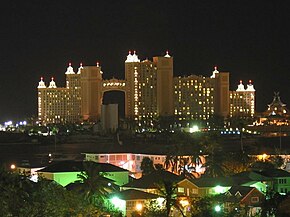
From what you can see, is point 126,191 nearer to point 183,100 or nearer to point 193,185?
point 193,185

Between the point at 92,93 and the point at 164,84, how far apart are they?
823 cm

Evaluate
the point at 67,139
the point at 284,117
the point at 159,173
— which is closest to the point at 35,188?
the point at 159,173

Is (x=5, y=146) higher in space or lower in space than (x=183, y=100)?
lower

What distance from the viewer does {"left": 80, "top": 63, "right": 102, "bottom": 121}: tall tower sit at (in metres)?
98.8

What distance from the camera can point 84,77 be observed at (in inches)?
3937

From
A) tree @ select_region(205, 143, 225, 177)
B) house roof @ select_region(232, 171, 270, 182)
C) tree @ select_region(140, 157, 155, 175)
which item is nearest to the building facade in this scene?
tree @ select_region(140, 157, 155, 175)

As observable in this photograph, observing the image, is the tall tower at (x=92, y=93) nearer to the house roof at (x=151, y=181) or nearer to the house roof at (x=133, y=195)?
the house roof at (x=151, y=181)

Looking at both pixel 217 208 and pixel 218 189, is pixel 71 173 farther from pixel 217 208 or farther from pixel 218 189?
pixel 217 208

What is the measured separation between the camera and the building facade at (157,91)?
3816 inches

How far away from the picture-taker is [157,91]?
97.1m

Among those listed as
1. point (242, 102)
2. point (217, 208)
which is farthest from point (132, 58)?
point (217, 208)

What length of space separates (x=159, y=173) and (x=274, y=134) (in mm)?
69823

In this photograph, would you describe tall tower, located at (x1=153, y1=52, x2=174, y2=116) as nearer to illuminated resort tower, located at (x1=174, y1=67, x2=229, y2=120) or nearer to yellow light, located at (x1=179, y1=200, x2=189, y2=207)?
illuminated resort tower, located at (x1=174, y1=67, x2=229, y2=120)

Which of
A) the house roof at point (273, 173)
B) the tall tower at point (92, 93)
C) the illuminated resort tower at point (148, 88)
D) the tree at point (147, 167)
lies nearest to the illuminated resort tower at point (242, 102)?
the illuminated resort tower at point (148, 88)
